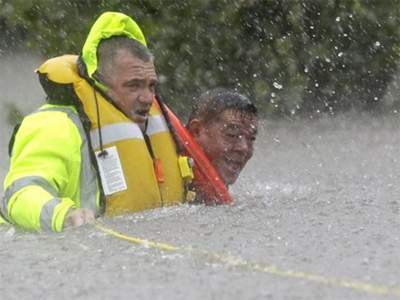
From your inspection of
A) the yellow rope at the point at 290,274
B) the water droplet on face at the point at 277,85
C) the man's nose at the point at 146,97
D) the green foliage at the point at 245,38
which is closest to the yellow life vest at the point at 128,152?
the man's nose at the point at 146,97

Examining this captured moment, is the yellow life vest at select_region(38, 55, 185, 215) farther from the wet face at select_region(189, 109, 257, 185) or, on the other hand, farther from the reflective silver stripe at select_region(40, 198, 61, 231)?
the reflective silver stripe at select_region(40, 198, 61, 231)

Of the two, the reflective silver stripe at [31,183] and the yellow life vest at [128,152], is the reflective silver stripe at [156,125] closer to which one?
the yellow life vest at [128,152]

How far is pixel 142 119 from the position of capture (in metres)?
6.10

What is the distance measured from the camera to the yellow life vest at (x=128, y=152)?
584 centimetres

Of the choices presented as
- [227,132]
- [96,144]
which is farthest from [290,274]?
[227,132]

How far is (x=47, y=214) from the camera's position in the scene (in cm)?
534

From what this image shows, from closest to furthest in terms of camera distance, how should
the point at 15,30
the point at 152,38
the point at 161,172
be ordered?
1. the point at 161,172
2. the point at 152,38
3. the point at 15,30

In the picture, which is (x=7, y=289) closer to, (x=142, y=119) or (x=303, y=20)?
(x=142, y=119)

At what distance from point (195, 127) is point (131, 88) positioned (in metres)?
0.56

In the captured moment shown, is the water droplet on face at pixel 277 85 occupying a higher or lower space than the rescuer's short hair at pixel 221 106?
lower

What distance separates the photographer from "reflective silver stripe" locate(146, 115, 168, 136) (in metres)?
6.19

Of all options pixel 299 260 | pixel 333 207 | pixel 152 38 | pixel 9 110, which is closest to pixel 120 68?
pixel 333 207

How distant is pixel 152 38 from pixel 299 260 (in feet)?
20.0

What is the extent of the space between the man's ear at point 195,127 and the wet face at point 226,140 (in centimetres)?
4
